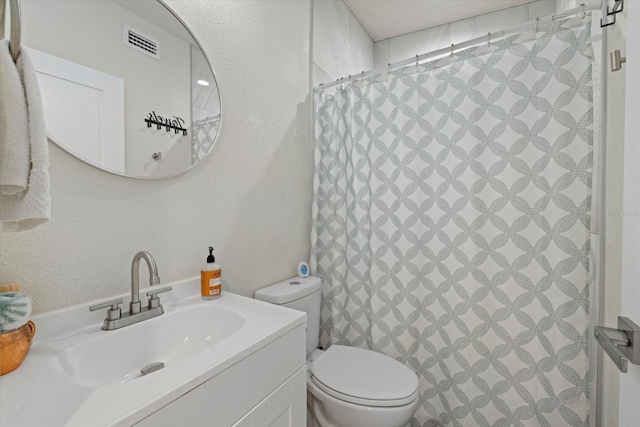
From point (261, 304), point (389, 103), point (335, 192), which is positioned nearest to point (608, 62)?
point (389, 103)

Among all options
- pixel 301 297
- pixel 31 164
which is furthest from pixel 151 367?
pixel 301 297

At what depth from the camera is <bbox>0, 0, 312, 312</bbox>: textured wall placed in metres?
0.81

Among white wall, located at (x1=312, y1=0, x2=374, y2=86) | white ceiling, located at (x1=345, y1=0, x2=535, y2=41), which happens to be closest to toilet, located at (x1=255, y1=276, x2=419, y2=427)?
white wall, located at (x1=312, y1=0, x2=374, y2=86)

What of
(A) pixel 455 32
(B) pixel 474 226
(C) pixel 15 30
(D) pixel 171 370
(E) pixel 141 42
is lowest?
(D) pixel 171 370

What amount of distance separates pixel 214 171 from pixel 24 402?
86 centimetres

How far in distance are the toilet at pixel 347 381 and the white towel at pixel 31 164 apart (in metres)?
0.93

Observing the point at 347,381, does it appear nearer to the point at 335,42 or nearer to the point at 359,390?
the point at 359,390

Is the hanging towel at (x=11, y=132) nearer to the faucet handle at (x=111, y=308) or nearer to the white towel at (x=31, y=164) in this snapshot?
the white towel at (x=31, y=164)

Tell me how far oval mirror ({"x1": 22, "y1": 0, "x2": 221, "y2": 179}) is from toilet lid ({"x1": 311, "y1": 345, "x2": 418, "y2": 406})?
1.05 m

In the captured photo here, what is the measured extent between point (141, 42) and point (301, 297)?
1197 millimetres

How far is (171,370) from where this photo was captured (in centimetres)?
63

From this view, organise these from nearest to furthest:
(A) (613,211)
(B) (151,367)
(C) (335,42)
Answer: (B) (151,367)
(A) (613,211)
(C) (335,42)

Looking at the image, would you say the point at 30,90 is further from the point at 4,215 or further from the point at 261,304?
the point at 261,304

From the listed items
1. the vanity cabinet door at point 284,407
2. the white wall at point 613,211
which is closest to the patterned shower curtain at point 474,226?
the white wall at point 613,211
